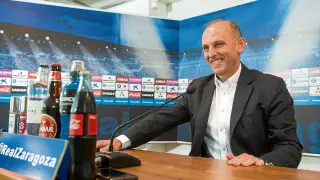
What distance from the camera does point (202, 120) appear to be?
1869 mm

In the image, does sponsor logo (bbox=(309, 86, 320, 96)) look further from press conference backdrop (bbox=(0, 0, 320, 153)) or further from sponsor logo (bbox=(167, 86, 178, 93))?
sponsor logo (bbox=(167, 86, 178, 93))

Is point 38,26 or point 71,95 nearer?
point 71,95

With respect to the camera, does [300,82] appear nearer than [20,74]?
Yes

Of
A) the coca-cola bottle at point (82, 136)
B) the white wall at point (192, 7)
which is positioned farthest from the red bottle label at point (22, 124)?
the white wall at point (192, 7)

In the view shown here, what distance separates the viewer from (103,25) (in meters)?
3.26

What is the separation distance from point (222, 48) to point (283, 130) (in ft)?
2.07

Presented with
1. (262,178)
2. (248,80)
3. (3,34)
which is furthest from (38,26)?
(262,178)

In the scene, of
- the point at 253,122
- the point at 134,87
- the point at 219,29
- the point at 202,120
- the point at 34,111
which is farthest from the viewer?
the point at 134,87

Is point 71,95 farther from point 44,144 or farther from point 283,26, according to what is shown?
point 283,26

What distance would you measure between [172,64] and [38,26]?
135 cm

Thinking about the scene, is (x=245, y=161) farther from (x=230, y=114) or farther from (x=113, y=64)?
(x=113, y=64)

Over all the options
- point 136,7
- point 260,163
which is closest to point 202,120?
point 260,163

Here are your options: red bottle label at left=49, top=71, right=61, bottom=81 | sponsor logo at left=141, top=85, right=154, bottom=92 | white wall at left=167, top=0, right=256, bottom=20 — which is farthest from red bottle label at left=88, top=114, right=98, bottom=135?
white wall at left=167, top=0, right=256, bottom=20

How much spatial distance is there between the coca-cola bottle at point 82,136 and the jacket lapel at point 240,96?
1.15 m
